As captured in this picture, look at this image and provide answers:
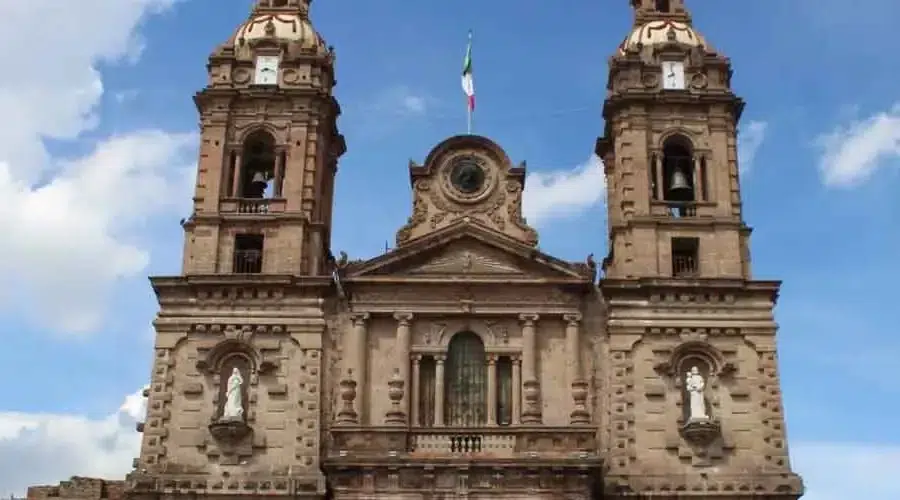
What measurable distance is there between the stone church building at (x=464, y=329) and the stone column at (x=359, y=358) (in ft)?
0.20

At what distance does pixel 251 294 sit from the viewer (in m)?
35.0

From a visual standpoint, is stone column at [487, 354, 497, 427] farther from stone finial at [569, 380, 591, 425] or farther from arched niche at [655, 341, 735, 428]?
arched niche at [655, 341, 735, 428]

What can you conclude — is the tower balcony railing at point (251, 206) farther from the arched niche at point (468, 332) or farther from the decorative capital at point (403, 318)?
the arched niche at point (468, 332)

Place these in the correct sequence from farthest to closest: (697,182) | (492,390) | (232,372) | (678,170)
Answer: (678,170) → (697,182) → (232,372) → (492,390)

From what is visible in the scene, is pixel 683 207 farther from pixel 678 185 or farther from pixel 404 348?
pixel 404 348

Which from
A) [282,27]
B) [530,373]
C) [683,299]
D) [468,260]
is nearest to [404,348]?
[468,260]

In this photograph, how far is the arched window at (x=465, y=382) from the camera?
34.2 m

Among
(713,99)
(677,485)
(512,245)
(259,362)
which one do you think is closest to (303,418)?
(259,362)

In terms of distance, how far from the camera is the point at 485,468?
1223 inches

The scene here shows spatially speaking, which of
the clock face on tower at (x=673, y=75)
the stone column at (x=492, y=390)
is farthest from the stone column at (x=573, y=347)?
the clock face on tower at (x=673, y=75)

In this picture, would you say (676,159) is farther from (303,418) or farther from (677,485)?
(303,418)

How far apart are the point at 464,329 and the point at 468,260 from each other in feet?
6.71

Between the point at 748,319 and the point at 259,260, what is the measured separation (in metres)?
14.1

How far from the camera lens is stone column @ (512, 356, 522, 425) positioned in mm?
33719
